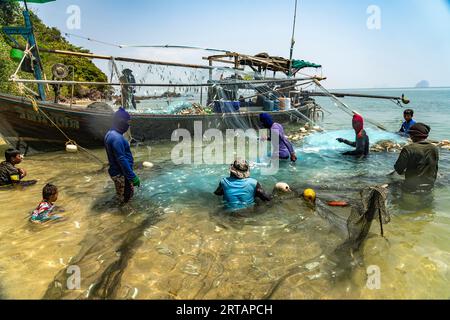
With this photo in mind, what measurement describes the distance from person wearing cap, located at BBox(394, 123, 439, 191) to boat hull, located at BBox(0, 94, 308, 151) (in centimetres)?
886

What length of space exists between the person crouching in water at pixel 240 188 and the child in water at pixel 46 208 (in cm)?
308

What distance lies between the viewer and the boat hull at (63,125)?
9.12m

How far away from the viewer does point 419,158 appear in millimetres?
5566

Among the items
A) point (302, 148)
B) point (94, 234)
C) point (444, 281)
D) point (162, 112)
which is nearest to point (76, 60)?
point (162, 112)

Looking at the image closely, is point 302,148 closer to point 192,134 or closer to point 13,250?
point 192,134

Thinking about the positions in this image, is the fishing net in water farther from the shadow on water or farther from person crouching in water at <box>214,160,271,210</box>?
the shadow on water

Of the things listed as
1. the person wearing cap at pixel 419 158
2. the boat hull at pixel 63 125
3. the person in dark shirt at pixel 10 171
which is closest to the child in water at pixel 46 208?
the person in dark shirt at pixel 10 171

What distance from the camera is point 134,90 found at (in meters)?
10.7

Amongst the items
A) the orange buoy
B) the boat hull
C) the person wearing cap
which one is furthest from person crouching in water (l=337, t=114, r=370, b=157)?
the boat hull

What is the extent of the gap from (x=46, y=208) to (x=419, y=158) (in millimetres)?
7208

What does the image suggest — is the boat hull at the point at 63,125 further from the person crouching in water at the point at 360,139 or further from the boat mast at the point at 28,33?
the person crouching in water at the point at 360,139

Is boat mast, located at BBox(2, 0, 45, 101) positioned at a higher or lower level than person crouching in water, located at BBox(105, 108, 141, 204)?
higher

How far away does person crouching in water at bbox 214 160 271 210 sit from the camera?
16.5ft
